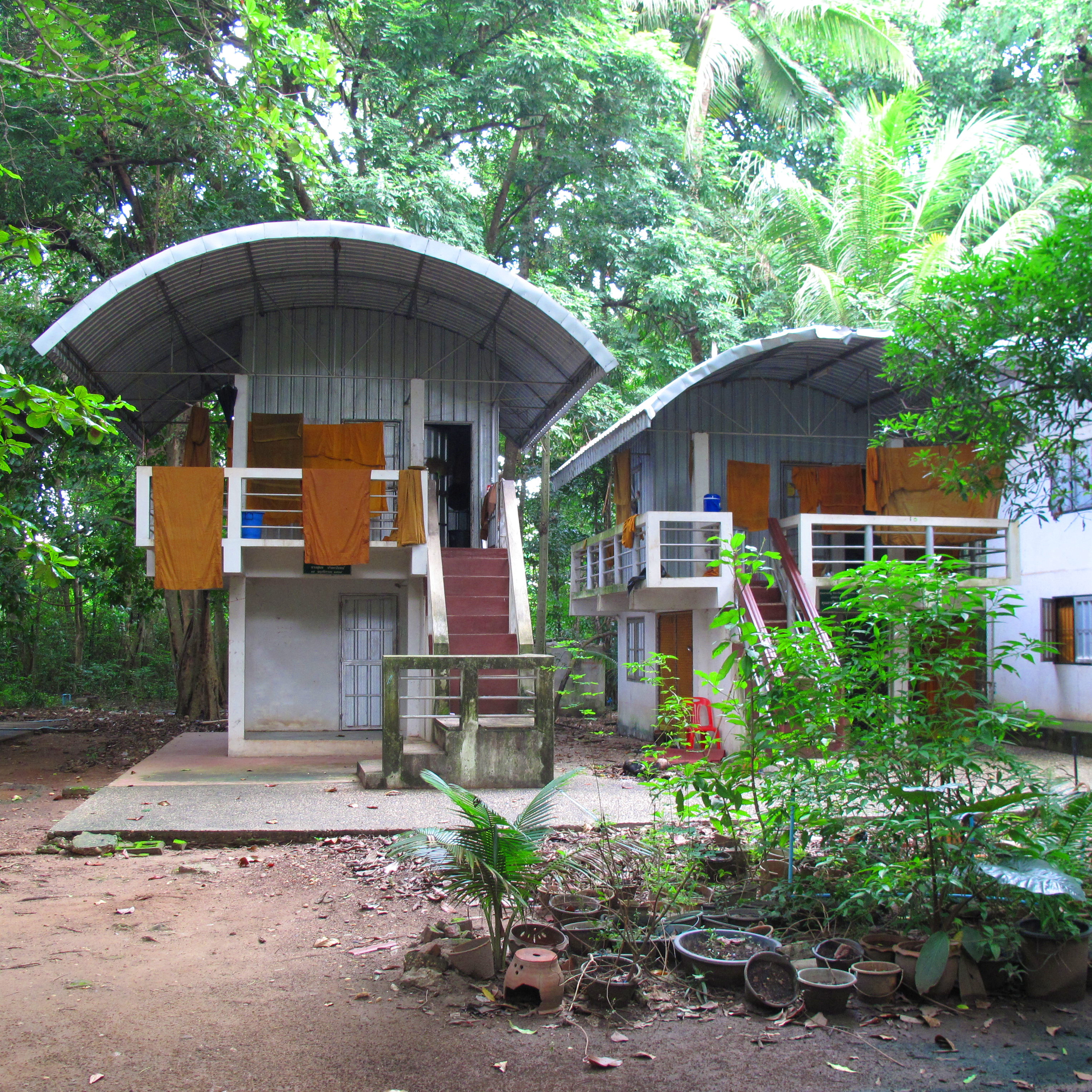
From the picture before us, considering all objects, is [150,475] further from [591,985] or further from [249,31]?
[591,985]

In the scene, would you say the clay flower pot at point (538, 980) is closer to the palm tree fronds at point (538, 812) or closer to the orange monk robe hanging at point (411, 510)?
the palm tree fronds at point (538, 812)

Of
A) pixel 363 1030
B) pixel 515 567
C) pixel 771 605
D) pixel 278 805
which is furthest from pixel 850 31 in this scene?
pixel 363 1030

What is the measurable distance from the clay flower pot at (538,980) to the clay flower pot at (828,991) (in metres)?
1.27

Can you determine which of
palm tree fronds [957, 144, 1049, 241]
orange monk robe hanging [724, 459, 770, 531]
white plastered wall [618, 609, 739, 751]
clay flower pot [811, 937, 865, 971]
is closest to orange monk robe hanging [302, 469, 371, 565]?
white plastered wall [618, 609, 739, 751]

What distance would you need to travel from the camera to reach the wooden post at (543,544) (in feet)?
71.1

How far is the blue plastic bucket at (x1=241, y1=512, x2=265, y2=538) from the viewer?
12.9 meters

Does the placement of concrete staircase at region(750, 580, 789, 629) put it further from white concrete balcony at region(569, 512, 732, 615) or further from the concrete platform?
the concrete platform

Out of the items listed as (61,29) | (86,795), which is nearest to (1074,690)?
(86,795)

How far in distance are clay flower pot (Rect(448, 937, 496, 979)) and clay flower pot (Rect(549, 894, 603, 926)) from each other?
1.93 ft

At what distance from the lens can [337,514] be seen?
1270cm

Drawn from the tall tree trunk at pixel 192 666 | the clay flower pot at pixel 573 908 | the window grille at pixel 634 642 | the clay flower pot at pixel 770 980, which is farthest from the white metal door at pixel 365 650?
the clay flower pot at pixel 770 980

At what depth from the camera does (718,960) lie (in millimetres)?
5312

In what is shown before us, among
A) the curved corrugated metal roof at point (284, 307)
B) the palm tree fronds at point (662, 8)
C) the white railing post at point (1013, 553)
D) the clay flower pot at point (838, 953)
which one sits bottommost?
the clay flower pot at point (838, 953)

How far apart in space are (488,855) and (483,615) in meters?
7.88
